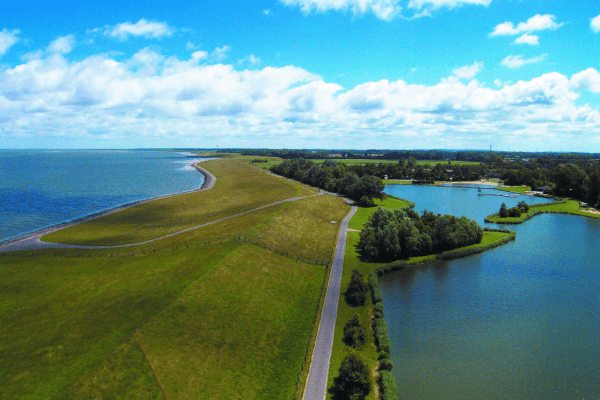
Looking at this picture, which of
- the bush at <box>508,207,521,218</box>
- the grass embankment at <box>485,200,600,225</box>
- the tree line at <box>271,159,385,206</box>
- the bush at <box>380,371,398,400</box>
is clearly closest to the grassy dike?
the bush at <box>380,371,398,400</box>

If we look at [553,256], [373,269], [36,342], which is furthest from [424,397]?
[553,256]

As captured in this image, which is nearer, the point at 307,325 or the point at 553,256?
the point at 307,325

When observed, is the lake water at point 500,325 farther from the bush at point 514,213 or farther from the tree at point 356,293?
the bush at point 514,213

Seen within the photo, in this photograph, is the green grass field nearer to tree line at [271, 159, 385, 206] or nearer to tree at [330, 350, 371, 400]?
tree line at [271, 159, 385, 206]

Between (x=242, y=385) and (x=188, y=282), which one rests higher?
(x=188, y=282)

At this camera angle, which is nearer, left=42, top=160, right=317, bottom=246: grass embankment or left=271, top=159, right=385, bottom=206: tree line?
left=42, top=160, right=317, bottom=246: grass embankment

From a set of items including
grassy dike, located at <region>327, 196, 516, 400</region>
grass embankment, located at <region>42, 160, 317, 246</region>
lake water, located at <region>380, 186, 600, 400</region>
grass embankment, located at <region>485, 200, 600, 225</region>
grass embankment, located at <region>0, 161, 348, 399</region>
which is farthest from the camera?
grass embankment, located at <region>485, 200, 600, 225</region>

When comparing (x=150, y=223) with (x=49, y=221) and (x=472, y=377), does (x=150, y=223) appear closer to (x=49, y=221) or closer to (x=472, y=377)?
(x=49, y=221)

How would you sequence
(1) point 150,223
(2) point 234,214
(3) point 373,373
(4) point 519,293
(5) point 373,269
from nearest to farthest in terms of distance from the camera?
(3) point 373,373 < (4) point 519,293 < (5) point 373,269 < (1) point 150,223 < (2) point 234,214
